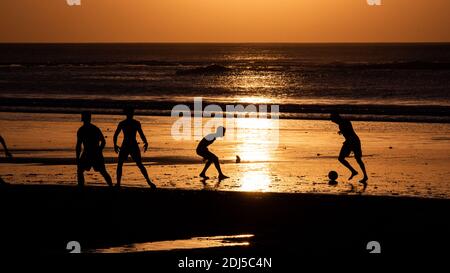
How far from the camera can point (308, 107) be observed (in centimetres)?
4578

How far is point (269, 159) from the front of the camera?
73.0 feet

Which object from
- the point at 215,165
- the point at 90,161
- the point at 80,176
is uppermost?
the point at 215,165

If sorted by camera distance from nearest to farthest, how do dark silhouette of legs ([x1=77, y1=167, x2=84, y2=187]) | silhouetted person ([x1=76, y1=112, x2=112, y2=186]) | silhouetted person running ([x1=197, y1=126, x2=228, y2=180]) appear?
silhouetted person ([x1=76, y1=112, x2=112, y2=186])
dark silhouette of legs ([x1=77, y1=167, x2=84, y2=187])
silhouetted person running ([x1=197, y1=126, x2=228, y2=180])

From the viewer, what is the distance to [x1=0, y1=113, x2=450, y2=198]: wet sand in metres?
18.2

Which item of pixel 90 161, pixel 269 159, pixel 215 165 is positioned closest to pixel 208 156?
pixel 215 165

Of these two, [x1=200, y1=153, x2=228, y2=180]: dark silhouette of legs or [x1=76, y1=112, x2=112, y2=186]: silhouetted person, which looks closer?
[x1=76, y1=112, x2=112, y2=186]: silhouetted person

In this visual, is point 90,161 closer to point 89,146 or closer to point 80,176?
point 89,146

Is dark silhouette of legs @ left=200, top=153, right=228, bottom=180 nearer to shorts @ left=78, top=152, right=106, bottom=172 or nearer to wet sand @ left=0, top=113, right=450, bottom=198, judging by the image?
wet sand @ left=0, top=113, right=450, bottom=198

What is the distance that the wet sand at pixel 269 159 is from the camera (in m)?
18.2

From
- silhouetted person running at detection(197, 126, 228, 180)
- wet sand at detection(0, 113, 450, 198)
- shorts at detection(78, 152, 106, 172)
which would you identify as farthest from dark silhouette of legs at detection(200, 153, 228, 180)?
shorts at detection(78, 152, 106, 172)

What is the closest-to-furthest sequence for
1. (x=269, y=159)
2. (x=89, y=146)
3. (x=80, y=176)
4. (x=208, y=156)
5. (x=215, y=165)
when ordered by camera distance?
(x=89, y=146) < (x=80, y=176) < (x=215, y=165) < (x=208, y=156) < (x=269, y=159)

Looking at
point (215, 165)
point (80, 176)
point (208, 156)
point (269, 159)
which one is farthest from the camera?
point (269, 159)
